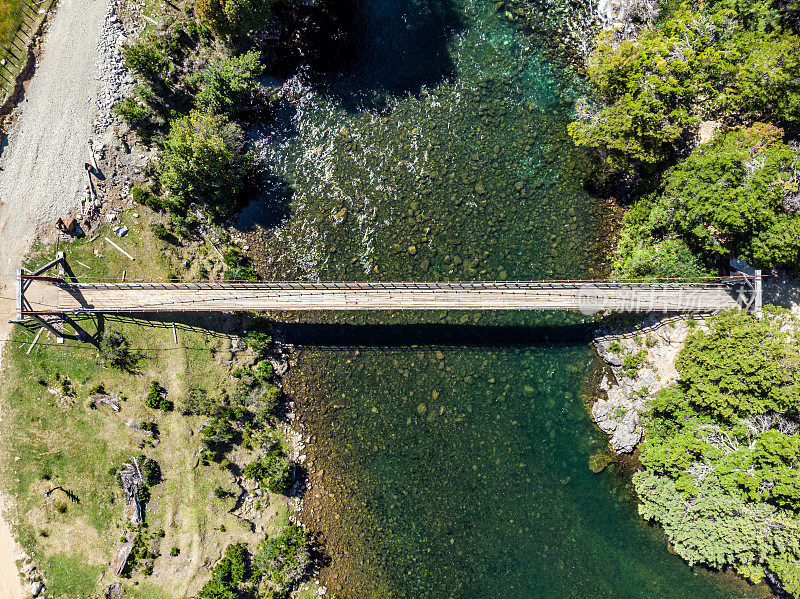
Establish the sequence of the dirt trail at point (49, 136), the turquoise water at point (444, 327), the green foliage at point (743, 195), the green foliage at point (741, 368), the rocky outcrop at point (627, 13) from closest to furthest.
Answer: the green foliage at point (743, 195) < the green foliage at point (741, 368) < the dirt trail at point (49, 136) < the rocky outcrop at point (627, 13) < the turquoise water at point (444, 327)

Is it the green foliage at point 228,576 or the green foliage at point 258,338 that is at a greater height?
the green foliage at point 258,338

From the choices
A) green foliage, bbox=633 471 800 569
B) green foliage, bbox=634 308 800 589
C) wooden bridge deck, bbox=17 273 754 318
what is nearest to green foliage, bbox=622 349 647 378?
green foliage, bbox=634 308 800 589

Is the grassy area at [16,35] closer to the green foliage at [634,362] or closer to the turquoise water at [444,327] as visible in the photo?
the turquoise water at [444,327]

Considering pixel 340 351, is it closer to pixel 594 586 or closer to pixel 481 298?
pixel 481 298

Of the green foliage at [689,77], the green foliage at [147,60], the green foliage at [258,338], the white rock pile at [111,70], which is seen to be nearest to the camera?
the green foliage at [689,77]

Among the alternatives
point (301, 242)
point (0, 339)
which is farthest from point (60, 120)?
point (301, 242)

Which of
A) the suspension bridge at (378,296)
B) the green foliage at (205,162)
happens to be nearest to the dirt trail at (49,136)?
the suspension bridge at (378,296)

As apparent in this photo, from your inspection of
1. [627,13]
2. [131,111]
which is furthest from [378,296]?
[627,13]

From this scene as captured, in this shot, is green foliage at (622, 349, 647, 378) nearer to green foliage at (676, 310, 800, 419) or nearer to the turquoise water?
the turquoise water
